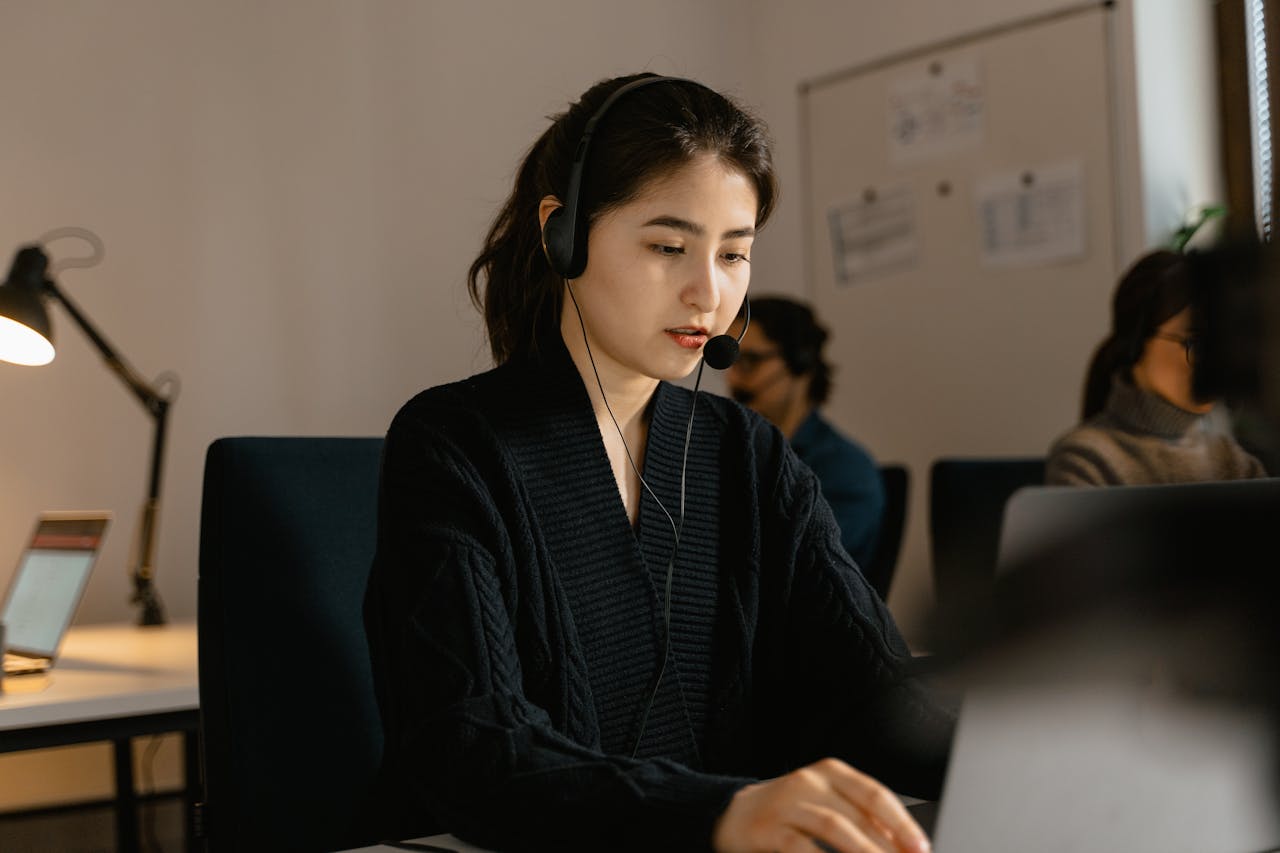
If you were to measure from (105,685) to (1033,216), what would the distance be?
219 centimetres

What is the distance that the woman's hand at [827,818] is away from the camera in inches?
24.6

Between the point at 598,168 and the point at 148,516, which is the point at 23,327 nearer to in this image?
the point at 148,516

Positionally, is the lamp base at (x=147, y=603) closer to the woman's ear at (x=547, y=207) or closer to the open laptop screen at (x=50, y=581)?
the open laptop screen at (x=50, y=581)

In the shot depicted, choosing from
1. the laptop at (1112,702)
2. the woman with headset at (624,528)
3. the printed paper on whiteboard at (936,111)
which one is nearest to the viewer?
the laptop at (1112,702)

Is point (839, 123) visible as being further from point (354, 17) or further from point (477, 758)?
point (477, 758)

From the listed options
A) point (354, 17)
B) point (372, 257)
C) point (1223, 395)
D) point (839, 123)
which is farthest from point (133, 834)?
point (839, 123)

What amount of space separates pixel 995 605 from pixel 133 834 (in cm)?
192

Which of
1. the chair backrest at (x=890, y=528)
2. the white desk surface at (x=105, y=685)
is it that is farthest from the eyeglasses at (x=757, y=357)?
the white desk surface at (x=105, y=685)

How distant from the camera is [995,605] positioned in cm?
52

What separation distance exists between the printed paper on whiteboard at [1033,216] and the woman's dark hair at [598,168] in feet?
6.43

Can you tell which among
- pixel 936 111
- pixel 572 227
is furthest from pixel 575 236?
pixel 936 111

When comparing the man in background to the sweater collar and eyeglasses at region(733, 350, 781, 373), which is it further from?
the sweater collar

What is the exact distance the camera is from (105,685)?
155 cm

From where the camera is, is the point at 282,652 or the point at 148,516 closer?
the point at 282,652
